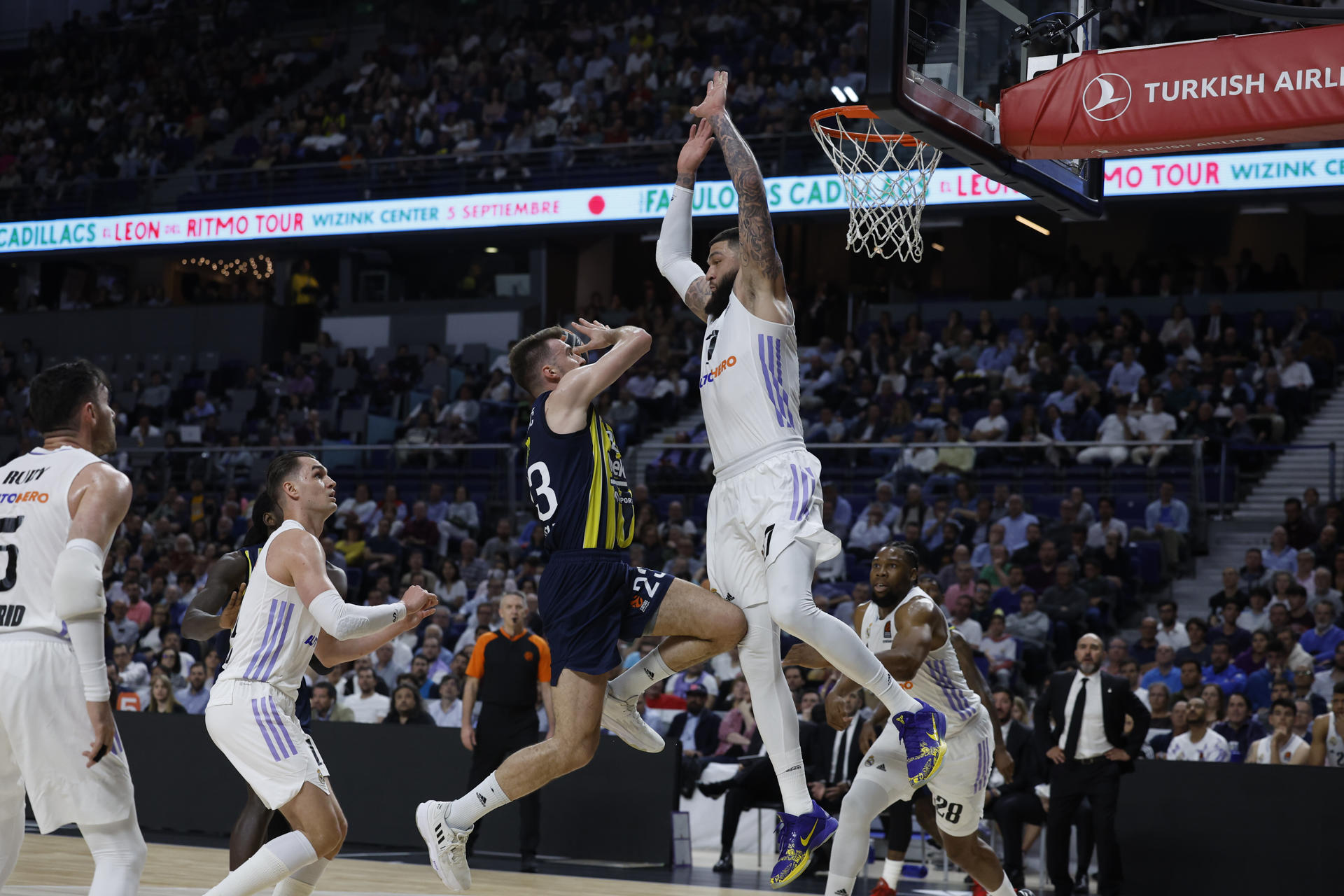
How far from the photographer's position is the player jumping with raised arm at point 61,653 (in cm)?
507

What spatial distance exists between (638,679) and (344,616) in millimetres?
1364

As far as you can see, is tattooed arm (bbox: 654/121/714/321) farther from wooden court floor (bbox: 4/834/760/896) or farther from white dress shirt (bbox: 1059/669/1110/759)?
white dress shirt (bbox: 1059/669/1110/759)

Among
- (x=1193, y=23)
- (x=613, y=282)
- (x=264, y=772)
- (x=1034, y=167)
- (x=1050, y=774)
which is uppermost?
(x=1193, y=23)

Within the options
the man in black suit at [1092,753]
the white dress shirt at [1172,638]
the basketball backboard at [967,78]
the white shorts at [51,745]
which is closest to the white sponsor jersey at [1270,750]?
the man in black suit at [1092,753]

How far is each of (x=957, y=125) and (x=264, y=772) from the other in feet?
15.0

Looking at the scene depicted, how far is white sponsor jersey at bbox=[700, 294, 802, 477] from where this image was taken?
6.28 metres

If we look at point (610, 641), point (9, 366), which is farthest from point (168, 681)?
point (9, 366)

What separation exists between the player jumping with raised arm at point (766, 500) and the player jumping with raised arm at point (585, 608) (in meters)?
0.25

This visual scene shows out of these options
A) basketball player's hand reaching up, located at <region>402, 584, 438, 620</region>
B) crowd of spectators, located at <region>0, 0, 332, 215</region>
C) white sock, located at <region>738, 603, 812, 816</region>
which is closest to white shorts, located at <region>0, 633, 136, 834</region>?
basketball player's hand reaching up, located at <region>402, 584, 438, 620</region>

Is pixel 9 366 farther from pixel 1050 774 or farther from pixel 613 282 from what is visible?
pixel 1050 774

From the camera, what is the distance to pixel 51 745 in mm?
5070

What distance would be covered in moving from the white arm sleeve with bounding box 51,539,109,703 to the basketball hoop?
189 inches

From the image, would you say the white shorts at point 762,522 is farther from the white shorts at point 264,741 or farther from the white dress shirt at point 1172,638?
the white dress shirt at point 1172,638

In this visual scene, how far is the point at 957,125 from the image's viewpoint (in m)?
7.32
